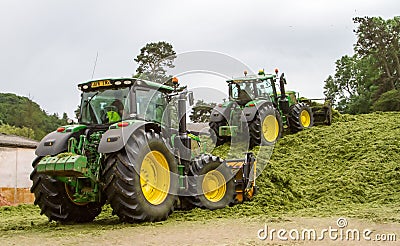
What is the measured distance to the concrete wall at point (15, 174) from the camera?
14016mm

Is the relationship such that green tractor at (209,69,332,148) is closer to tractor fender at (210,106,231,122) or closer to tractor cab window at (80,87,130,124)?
tractor fender at (210,106,231,122)

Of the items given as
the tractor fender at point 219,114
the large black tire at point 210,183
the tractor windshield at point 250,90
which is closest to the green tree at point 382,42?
the tractor windshield at point 250,90

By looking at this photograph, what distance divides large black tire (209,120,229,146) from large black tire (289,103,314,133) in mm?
2217

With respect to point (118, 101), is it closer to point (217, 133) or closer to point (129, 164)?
point (129, 164)

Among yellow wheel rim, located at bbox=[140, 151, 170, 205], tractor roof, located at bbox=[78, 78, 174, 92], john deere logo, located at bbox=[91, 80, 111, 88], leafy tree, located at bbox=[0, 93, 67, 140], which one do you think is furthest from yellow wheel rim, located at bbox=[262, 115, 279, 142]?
leafy tree, located at bbox=[0, 93, 67, 140]

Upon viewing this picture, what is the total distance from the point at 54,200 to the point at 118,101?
1.86 meters

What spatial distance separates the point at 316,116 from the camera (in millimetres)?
16406

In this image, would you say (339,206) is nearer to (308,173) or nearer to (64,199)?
(308,173)

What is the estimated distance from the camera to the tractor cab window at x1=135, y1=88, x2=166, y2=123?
8070 mm

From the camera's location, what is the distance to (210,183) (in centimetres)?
892

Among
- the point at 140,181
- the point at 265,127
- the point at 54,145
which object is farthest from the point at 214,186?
the point at 265,127

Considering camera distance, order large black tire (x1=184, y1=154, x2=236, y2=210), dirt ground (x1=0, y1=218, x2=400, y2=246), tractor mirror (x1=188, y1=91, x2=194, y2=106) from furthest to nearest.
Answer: large black tire (x1=184, y1=154, x2=236, y2=210) → tractor mirror (x1=188, y1=91, x2=194, y2=106) → dirt ground (x1=0, y1=218, x2=400, y2=246)

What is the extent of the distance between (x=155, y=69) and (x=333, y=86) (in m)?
40.9

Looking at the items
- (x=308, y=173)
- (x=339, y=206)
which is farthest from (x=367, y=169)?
(x=339, y=206)
